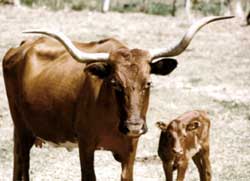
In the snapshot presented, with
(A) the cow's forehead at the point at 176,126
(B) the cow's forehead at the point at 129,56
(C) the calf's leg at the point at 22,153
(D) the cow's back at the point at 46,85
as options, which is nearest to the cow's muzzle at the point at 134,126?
(B) the cow's forehead at the point at 129,56

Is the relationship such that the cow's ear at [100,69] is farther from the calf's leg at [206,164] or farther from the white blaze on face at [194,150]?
the calf's leg at [206,164]

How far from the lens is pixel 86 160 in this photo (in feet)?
25.2

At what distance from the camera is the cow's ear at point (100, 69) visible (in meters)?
7.09

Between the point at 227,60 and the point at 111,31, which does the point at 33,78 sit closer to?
the point at 227,60

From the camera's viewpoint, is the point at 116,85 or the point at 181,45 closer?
the point at 116,85

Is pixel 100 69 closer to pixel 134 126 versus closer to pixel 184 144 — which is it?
pixel 134 126

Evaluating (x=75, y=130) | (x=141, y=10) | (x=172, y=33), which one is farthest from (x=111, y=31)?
(x=75, y=130)

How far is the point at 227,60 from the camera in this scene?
2094 centimetres

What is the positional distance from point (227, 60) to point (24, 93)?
12.6 m

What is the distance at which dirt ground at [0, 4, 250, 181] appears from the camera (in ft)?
35.7

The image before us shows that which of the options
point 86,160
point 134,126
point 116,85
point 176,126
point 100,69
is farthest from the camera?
point 176,126

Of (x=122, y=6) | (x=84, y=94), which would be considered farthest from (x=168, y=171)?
(x=122, y=6)

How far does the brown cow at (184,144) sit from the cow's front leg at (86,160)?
205cm

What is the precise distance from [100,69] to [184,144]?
2.93 meters
